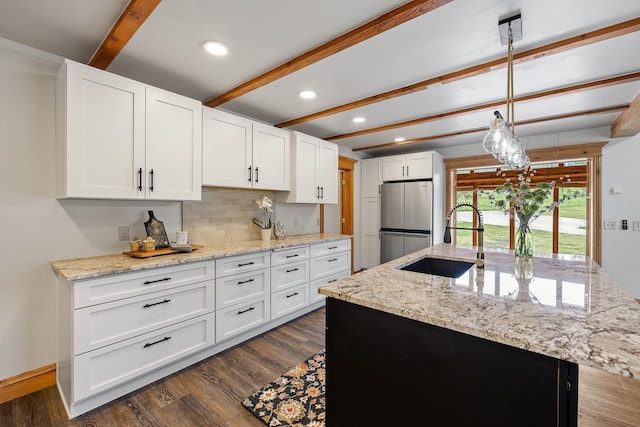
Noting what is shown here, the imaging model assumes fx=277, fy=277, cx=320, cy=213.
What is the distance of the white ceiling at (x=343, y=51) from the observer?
1.56 m

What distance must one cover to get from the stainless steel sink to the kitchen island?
495mm

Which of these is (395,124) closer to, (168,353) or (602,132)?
(602,132)

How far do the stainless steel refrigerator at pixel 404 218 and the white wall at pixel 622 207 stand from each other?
86.6 inches

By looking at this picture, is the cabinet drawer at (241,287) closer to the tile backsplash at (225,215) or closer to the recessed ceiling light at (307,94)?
the tile backsplash at (225,215)

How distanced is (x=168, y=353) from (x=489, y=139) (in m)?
2.82

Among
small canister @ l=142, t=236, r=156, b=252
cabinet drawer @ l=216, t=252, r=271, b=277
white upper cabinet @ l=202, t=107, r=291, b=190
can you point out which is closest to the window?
white upper cabinet @ l=202, t=107, r=291, b=190

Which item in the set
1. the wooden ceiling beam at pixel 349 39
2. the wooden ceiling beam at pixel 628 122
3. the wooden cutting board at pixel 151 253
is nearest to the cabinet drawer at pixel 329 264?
the wooden cutting board at pixel 151 253

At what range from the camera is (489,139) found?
199 centimetres

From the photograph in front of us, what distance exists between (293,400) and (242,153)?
2.26m

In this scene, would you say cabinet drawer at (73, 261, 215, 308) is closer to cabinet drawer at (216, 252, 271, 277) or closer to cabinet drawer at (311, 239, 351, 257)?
cabinet drawer at (216, 252, 271, 277)

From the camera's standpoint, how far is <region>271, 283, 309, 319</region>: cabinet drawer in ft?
9.48

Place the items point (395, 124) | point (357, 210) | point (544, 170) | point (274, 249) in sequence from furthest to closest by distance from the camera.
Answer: point (357, 210), point (544, 170), point (395, 124), point (274, 249)

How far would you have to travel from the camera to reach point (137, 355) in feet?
Answer: 6.24

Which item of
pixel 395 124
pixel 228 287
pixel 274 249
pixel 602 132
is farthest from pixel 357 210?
pixel 602 132
